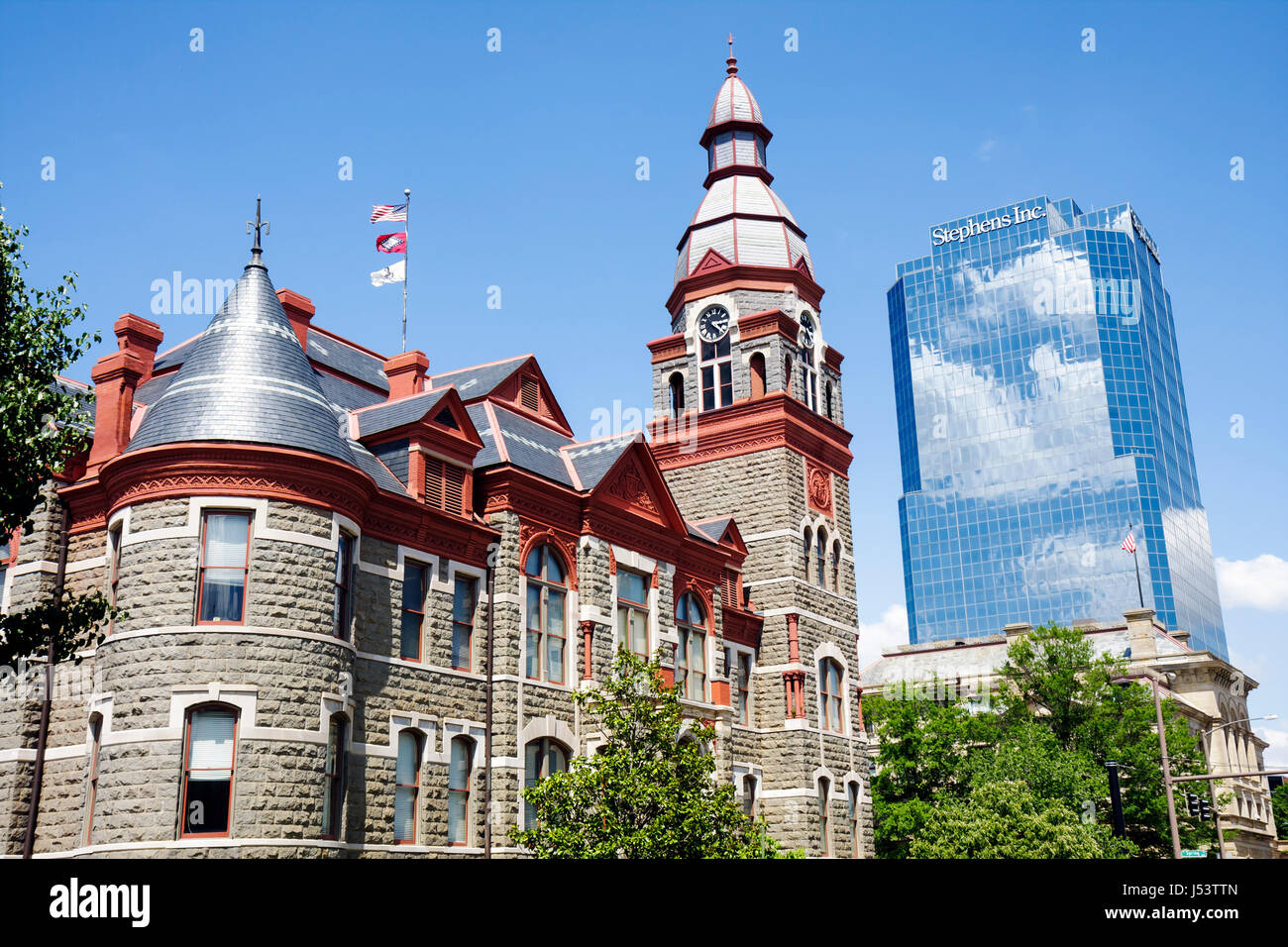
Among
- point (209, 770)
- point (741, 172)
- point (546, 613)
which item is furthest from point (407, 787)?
point (741, 172)

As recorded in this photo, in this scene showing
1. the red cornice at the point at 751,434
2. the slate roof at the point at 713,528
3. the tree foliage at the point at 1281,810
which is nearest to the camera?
the slate roof at the point at 713,528

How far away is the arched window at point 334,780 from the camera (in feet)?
83.3

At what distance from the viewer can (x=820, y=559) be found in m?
46.9

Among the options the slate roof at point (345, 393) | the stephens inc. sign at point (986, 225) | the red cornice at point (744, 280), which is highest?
the stephens inc. sign at point (986, 225)

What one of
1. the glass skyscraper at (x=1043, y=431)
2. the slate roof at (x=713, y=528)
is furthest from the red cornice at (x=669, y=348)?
the glass skyscraper at (x=1043, y=431)

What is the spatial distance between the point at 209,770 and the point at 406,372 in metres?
15.5

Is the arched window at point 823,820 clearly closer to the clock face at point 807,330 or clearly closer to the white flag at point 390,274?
the clock face at point 807,330

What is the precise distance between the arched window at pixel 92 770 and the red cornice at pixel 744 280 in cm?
3006

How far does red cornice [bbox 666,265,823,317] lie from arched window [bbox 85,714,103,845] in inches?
1184

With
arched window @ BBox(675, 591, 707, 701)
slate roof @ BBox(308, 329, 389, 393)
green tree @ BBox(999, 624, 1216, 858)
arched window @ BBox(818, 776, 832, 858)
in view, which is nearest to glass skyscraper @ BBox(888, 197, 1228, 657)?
green tree @ BBox(999, 624, 1216, 858)

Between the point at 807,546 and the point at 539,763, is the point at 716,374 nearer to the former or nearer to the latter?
the point at 807,546

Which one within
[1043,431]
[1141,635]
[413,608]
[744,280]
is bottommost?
[413,608]
